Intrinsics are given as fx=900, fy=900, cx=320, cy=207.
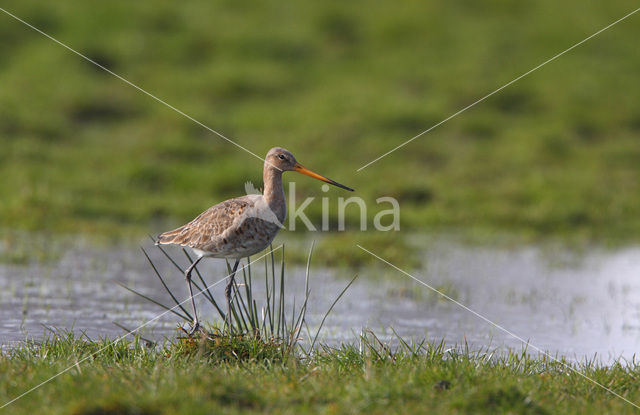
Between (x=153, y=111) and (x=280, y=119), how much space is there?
291 centimetres

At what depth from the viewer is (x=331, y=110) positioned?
66.5ft

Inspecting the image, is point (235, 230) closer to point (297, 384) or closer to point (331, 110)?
point (297, 384)

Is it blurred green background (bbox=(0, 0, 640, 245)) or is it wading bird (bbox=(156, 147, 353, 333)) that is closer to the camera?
wading bird (bbox=(156, 147, 353, 333))

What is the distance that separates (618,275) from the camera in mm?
12453

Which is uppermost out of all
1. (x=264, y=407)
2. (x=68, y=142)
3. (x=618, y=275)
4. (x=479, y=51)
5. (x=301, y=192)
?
(x=479, y=51)

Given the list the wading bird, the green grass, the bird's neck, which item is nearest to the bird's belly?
the wading bird

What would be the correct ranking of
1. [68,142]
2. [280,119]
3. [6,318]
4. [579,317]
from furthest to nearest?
[280,119]
[68,142]
[579,317]
[6,318]

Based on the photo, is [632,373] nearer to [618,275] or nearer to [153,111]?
[618,275]

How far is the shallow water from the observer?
8.85m

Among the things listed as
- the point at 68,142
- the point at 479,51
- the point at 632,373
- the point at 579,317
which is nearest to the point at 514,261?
the point at 579,317

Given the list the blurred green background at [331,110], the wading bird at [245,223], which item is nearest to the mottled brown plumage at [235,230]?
the wading bird at [245,223]

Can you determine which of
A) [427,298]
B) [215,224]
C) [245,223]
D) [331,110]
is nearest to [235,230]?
[245,223]

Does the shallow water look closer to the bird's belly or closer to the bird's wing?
the bird's wing

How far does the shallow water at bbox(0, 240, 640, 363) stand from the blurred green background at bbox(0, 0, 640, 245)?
84.6 inches
